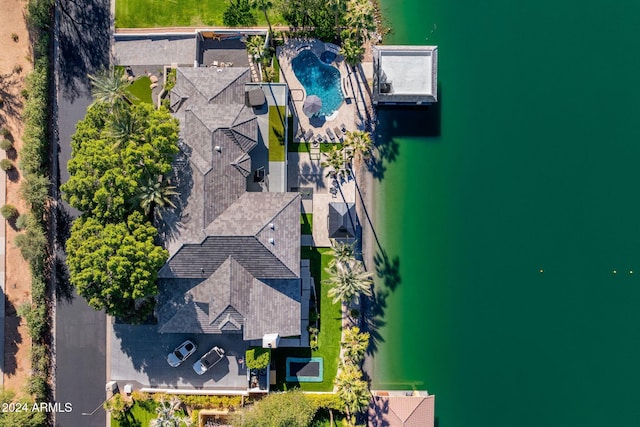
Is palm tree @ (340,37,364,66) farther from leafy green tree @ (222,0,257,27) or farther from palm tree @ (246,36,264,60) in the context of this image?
leafy green tree @ (222,0,257,27)

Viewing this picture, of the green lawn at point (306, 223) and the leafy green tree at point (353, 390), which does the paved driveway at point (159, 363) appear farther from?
the green lawn at point (306, 223)

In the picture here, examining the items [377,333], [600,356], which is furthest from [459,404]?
[600,356]

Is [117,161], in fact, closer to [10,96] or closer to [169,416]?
[10,96]

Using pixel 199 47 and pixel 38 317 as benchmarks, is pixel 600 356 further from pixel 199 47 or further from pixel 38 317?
pixel 38 317

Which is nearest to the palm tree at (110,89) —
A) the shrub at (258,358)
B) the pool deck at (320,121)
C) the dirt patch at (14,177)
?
the dirt patch at (14,177)

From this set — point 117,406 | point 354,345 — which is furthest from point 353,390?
point 117,406

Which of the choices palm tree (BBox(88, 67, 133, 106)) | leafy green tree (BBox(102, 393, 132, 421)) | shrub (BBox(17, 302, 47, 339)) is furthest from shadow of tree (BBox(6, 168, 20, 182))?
leafy green tree (BBox(102, 393, 132, 421))
